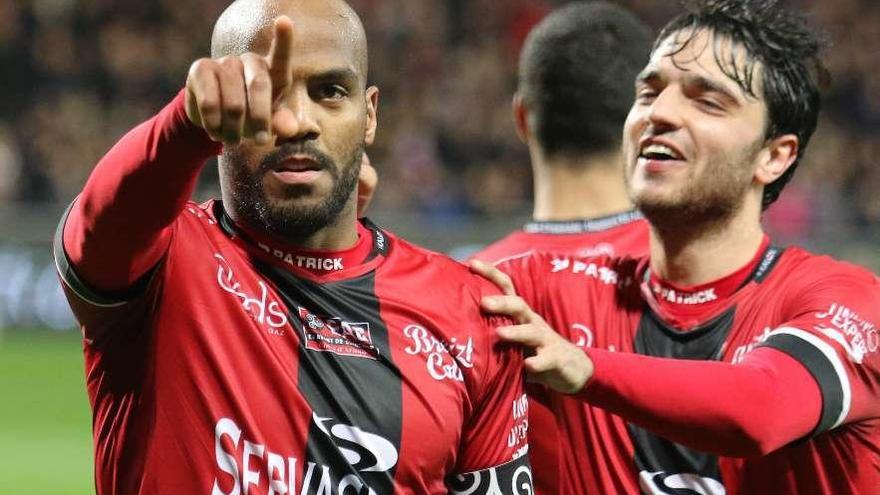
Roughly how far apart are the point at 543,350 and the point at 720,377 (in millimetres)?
406

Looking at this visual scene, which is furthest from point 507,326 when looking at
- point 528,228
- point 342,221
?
point 528,228

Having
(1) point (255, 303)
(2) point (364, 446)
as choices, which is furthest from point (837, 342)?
(1) point (255, 303)

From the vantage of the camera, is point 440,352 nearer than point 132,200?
No

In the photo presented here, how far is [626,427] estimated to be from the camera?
352 cm

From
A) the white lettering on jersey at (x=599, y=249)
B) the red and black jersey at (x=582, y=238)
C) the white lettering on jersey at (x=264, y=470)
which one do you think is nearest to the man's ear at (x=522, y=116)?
the red and black jersey at (x=582, y=238)

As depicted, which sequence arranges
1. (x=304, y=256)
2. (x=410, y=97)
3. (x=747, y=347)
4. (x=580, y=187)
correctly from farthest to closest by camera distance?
(x=410, y=97) < (x=580, y=187) < (x=747, y=347) < (x=304, y=256)

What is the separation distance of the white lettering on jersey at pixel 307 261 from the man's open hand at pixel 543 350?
14.0 inches

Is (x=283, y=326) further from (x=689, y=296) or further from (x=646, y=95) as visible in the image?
(x=646, y=95)

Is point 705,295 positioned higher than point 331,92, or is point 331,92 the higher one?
point 331,92

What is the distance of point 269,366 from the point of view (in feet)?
9.75

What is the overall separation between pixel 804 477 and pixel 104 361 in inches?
65.4

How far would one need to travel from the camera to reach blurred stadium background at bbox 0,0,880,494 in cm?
1229

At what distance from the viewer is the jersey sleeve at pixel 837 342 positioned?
129 inches

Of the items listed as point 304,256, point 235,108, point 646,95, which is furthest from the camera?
point 646,95
